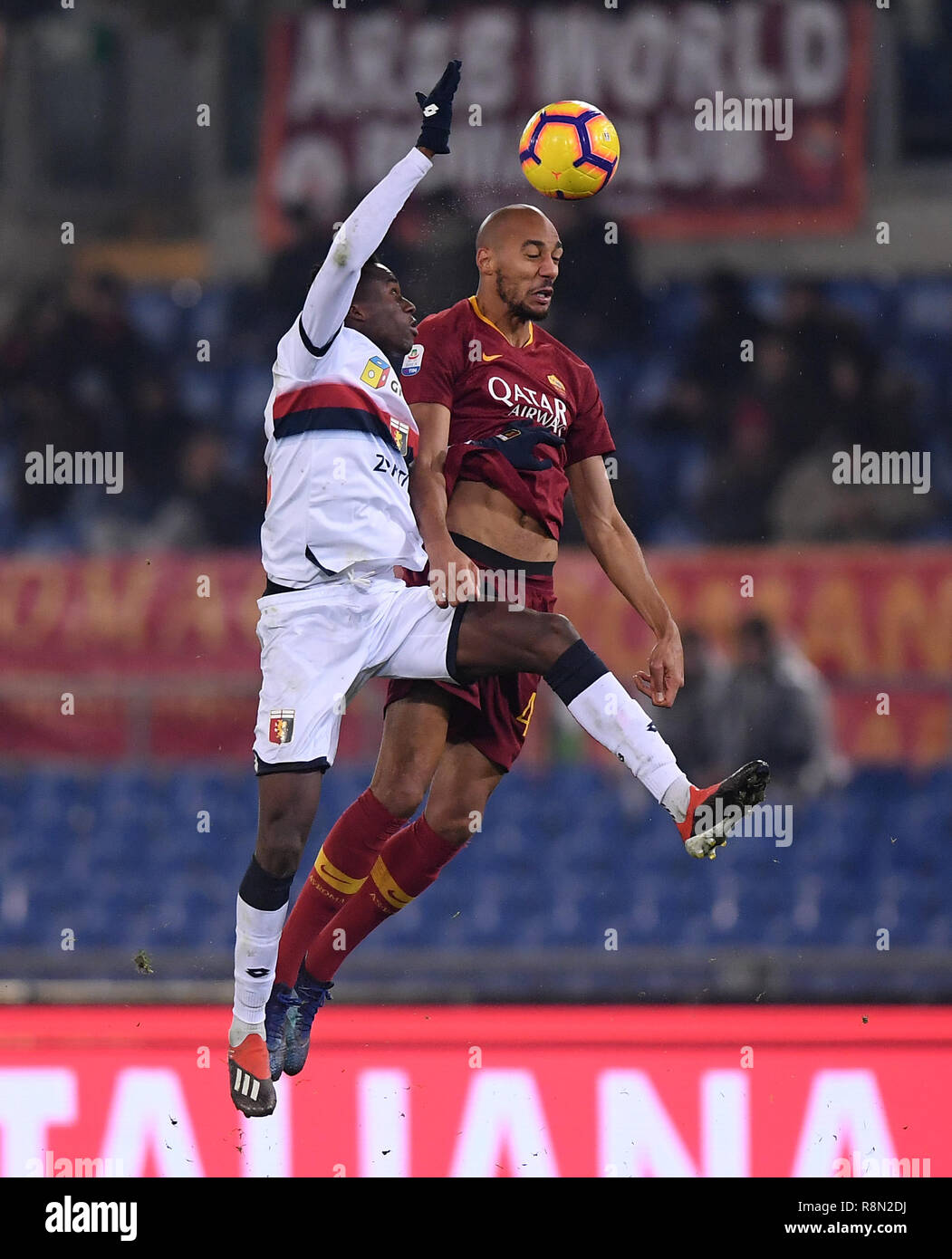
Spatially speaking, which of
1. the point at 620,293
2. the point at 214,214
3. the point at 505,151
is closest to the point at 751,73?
the point at 505,151

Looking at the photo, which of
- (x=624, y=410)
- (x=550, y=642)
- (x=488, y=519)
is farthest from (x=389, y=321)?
(x=624, y=410)

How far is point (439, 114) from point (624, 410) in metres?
5.21

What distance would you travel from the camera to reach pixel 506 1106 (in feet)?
18.5

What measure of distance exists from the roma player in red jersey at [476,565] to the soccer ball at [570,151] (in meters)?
0.12

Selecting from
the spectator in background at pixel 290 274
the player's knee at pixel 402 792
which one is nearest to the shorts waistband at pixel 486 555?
the player's knee at pixel 402 792

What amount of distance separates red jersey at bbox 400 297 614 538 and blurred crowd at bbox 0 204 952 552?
3.31 meters

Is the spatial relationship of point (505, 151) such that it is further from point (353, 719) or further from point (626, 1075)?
point (626, 1075)

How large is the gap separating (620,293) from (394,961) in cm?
405

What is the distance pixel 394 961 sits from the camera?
710cm

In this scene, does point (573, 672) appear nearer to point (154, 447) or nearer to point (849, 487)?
point (849, 487)

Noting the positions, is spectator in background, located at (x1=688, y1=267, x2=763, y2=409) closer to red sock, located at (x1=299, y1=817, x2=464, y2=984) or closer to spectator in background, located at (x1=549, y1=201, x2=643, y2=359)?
spectator in background, located at (x1=549, y1=201, x2=643, y2=359)

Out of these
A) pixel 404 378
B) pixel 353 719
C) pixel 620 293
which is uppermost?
pixel 620 293

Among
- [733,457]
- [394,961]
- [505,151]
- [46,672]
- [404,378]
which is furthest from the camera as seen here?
[505,151]

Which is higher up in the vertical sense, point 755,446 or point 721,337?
point 721,337
